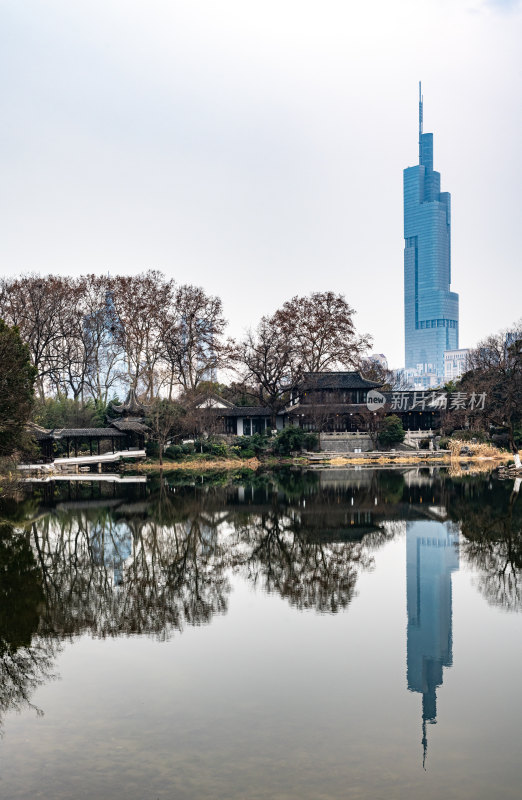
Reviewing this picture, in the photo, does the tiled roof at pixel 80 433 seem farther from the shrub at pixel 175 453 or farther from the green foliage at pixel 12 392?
the green foliage at pixel 12 392

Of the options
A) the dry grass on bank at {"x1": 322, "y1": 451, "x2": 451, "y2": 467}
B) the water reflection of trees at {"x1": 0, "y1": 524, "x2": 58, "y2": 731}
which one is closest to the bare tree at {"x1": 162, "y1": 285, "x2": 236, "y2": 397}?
the dry grass on bank at {"x1": 322, "y1": 451, "x2": 451, "y2": 467}

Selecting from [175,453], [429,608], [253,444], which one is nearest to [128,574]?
[429,608]

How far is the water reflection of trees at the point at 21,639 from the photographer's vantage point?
8898mm

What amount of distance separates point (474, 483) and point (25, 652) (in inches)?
1005

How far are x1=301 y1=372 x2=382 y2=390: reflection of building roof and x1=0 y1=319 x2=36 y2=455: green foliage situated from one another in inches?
1179

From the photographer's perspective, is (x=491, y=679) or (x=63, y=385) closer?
(x=491, y=679)

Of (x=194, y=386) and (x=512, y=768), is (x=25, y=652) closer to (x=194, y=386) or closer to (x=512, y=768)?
(x=512, y=768)

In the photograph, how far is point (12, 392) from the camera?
26.0 meters

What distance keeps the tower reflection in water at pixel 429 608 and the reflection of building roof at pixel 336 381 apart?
A: 3494cm

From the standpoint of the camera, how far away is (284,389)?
54625mm

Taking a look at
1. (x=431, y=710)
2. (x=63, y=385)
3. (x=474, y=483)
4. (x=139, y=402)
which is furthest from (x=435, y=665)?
(x=63, y=385)

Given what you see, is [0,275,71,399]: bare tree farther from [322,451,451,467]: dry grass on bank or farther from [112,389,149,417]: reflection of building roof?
[322,451,451,467]: dry grass on bank

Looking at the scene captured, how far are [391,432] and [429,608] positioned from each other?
38763 millimetres

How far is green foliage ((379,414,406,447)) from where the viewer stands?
50.4 meters
